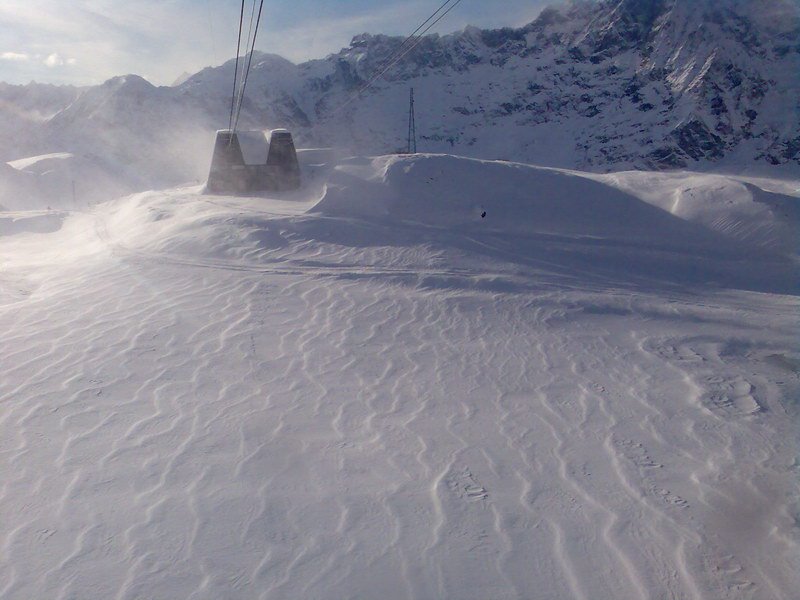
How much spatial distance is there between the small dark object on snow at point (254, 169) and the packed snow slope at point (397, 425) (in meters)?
8.48

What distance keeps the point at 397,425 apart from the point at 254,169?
1645cm

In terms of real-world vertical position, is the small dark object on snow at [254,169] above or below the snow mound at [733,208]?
above

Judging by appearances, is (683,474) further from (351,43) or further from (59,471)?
(351,43)

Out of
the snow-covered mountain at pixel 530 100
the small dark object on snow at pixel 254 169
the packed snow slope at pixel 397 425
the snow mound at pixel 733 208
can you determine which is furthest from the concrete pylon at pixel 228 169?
the snow-covered mountain at pixel 530 100

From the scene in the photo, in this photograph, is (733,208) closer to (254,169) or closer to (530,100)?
(254,169)

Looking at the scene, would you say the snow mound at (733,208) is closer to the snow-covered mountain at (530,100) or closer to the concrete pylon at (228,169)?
the concrete pylon at (228,169)

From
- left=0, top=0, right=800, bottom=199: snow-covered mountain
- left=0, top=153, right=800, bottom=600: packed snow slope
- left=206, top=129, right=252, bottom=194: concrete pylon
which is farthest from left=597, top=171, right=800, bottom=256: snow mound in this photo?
left=0, top=0, right=800, bottom=199: snow-covered mountain

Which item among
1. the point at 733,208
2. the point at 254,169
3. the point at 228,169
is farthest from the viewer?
the point at 228,169

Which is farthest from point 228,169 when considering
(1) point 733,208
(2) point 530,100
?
(2) point 530,100

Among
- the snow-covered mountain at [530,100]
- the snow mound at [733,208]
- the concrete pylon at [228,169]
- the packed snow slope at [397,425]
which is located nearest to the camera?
the packed snow slope at [397,425]

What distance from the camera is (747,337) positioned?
7.33 meters

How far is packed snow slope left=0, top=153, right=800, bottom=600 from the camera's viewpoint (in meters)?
A: 3.40

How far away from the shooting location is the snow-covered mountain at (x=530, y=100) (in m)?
78.0

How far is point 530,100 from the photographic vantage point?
96.2m
